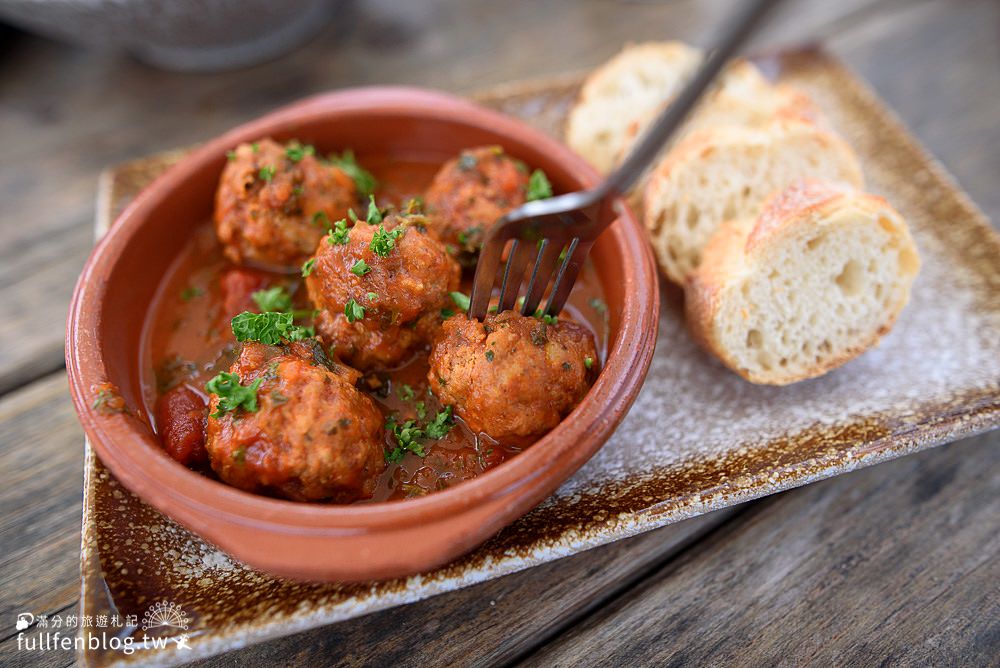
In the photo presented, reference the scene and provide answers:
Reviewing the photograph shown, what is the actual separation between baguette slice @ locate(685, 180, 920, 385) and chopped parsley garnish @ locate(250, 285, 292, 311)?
1.46 meters

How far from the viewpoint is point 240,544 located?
6.14 feet

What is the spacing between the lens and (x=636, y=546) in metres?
2.54

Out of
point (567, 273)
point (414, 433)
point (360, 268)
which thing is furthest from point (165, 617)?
point (567, 273)

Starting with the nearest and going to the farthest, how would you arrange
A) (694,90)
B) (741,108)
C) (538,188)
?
(694,90) < (538,188) < (741,108)

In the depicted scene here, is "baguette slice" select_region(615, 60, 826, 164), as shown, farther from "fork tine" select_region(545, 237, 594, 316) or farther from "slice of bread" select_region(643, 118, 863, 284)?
"fork tine" select_region(545, 237, 594, 316)

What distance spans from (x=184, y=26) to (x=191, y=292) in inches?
66.5

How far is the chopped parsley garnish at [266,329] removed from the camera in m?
2.22

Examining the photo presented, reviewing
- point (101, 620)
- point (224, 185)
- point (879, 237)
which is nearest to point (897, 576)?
point (879, 237)

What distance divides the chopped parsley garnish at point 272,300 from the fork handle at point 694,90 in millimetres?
1195

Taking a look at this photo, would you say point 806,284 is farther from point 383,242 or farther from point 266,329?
point 266,329

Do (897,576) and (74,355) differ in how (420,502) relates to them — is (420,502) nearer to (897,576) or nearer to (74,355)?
(74,355)

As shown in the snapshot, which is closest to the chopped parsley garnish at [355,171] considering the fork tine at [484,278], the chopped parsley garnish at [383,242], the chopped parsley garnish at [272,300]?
the chopped parsley garnish at [272,300]

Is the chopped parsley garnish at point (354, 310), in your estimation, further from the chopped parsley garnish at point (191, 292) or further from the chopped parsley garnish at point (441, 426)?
the chopped parsley garnish at point (191, 292)

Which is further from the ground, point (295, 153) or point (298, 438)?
point (295, 153)
